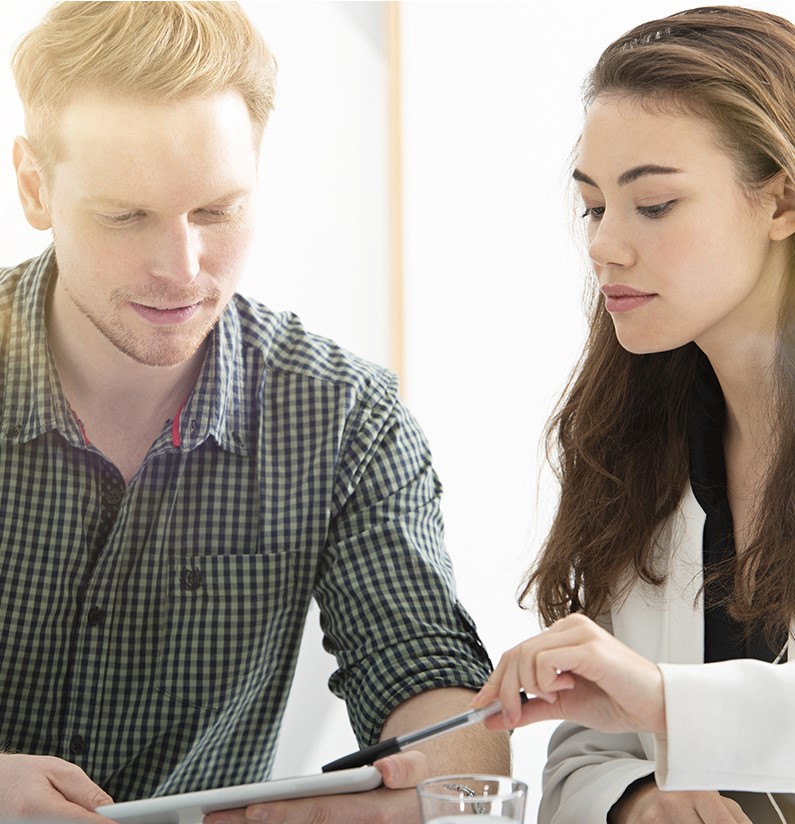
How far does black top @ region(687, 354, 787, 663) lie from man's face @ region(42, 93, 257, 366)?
0.63 m

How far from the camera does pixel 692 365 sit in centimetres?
133

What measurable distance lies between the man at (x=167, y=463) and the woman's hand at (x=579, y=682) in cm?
41

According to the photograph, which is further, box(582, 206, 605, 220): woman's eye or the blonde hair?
the blonde hair

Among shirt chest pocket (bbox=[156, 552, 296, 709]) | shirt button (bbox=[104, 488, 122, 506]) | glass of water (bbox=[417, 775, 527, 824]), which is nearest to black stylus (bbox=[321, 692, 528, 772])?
glass of water (bbox=[417, 775, 527, 824])

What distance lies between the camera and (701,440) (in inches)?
50.8

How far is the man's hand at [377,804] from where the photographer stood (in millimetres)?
994

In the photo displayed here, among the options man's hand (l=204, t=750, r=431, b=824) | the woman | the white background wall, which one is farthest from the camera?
the white background wall

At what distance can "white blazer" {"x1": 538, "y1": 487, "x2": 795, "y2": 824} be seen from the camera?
921mm

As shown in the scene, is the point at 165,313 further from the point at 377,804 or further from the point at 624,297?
the point at 377,804

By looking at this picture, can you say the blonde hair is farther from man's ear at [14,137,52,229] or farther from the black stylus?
the black stylus

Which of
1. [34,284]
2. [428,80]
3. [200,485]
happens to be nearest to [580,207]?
[428,80]

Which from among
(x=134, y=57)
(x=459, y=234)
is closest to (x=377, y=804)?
(x=134, y=57)

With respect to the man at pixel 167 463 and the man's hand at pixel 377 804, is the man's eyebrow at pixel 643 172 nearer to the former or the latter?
the man at pixel 167 463

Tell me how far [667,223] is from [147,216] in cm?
66
